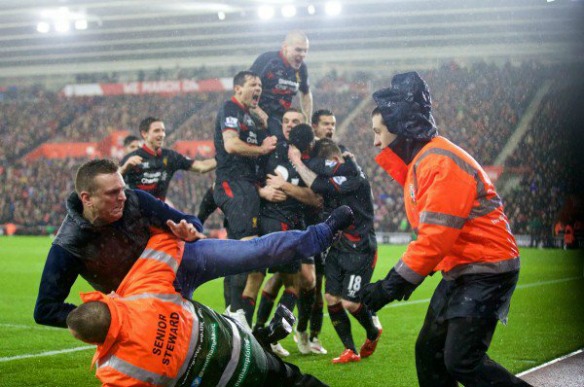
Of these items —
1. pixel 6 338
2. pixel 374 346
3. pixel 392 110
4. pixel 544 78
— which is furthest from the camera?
pixel 544 78

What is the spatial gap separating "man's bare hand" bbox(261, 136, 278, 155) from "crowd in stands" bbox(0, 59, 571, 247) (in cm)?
1753

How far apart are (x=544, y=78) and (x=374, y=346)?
82.9ft

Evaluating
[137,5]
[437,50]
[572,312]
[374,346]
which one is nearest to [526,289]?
[572,312]

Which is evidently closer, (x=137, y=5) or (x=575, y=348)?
(x=575, y=348)

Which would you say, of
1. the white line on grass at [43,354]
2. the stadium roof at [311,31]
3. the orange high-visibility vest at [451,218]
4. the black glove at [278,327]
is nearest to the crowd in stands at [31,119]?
the stadium roof at [311,31]

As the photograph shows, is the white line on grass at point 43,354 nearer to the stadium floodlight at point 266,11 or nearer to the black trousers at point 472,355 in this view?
the black trousers at point 472,355

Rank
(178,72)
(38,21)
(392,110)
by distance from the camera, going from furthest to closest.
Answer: (178,72)
(38,21)
(392,110)

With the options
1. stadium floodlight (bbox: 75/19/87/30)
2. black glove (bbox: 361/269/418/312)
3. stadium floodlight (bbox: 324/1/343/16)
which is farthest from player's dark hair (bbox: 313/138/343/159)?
stadium floodlight (bbox: 75/19/87/30)

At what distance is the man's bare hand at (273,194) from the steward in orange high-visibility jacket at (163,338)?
11.2 ft

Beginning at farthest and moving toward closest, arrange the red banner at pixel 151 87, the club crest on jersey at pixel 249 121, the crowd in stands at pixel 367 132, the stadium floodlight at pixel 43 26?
1. the red banner at pixel 151 87
2. the stadium floodlight at pixel 43 26
3. the crowd in stands at pixel 367 132
4. the club crest on jersey at pixel 249 121

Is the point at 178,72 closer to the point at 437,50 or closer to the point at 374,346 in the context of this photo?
the point at 437,50

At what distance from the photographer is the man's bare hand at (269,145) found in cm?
754

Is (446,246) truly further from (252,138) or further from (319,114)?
(319,114)

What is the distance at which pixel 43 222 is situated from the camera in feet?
103
